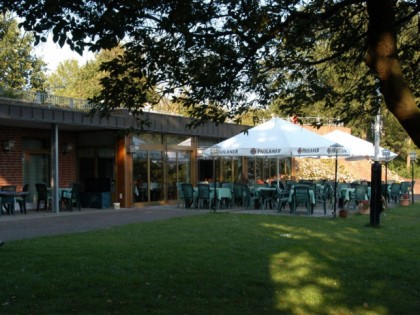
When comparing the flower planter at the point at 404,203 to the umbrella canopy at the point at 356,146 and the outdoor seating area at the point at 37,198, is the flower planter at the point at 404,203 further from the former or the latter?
the outdoor seating area at the point at 37,198

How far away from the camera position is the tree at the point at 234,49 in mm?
4598

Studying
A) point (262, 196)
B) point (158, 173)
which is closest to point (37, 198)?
Answer: point (158, 173)

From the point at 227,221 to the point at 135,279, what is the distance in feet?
23.2

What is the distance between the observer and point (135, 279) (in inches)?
256

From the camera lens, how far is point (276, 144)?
16344 millimetres

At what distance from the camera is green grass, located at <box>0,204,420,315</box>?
5.42m

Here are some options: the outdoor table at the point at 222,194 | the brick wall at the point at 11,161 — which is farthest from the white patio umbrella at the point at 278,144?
the brick wall at the point at 11,161

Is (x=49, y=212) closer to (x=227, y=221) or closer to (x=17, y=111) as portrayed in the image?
(x=17, y=111)

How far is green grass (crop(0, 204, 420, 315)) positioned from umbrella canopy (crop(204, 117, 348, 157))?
4872 millimetres

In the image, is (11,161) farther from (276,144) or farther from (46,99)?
(276,144)

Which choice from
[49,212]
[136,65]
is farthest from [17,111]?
[136,65]

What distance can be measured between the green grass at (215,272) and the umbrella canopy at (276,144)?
16.0 feet

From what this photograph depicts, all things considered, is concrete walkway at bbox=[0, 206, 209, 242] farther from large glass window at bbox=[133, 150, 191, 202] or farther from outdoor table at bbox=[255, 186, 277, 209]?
outdoor table at bbox=[255, 186, 277, 209]

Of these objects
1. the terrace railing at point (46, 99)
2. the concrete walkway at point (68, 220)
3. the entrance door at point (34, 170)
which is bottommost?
the concrete walkway at point (68, 220)
